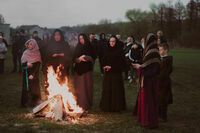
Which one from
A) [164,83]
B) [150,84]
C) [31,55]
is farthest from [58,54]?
[164,83]

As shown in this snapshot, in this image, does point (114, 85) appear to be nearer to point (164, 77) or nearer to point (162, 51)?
point (164, 77)

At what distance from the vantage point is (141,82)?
21.6ft

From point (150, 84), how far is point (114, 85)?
5.90 feet

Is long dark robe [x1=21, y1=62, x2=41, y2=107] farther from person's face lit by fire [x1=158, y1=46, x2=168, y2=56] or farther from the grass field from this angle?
person's face lit by fire [x1=158, y1=46, x2=168, y2=56]

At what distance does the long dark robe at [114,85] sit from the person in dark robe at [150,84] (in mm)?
1565

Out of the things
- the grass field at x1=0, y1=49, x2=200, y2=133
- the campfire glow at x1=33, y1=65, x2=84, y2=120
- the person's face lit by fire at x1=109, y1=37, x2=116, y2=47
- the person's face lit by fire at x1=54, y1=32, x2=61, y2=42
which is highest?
the person's face lit by fire at x1=54, y1=32, x2=61, y2=42

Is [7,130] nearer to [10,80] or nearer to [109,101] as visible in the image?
[109,101]

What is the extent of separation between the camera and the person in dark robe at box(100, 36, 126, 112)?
314 inches

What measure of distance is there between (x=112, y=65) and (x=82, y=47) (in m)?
1.19

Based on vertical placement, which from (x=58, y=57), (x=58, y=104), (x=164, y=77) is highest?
(x=58, y=57)

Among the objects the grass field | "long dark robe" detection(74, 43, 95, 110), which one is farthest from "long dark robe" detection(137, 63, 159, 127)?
"long dark robe" detection(74, 43, 95, 110)

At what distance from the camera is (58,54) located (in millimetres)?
8094

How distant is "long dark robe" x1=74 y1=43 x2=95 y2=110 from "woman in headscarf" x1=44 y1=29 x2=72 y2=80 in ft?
1.09

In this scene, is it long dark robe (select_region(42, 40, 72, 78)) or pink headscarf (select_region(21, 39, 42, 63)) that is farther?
pink headscarf (select_region(21, 39, 42, 63))
